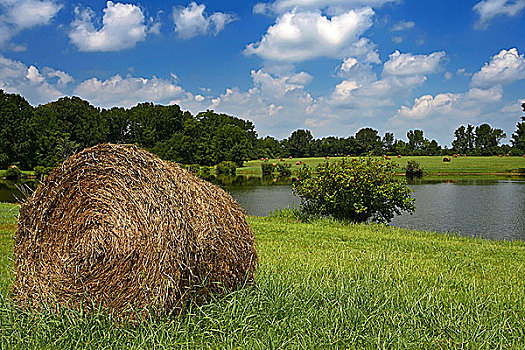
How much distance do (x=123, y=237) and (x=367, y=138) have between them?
94.0 metres

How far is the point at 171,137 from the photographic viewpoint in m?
77.2

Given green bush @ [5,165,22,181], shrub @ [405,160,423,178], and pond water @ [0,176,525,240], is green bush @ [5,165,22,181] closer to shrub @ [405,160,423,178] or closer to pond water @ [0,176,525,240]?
pond water @ [0,176,525,240]

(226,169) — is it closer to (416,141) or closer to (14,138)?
(14,138)

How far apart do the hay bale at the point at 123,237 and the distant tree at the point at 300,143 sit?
283 feet

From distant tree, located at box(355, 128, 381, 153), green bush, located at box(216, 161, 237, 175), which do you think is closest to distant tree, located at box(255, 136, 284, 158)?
distant tree, located at box(355, 128, 381, 153)

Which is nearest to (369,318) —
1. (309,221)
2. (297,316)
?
(297,316)

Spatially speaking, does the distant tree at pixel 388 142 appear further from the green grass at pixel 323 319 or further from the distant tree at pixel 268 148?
the green grass at pixel 323 319

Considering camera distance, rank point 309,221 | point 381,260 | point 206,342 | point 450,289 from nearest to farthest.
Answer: point 206,342, point 450,289, point 381,260, point 309,221

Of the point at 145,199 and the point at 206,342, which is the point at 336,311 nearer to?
the point at 206,342

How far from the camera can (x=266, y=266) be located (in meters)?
6.43

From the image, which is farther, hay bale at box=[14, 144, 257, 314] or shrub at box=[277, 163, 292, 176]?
shrub at box=[277, 163, 292, 176]

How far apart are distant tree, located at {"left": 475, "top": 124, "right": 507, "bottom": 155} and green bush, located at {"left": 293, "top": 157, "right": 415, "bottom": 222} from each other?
8084 centimetres

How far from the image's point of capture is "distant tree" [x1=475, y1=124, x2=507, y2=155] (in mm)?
88188

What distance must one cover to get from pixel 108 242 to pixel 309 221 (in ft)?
32.5
